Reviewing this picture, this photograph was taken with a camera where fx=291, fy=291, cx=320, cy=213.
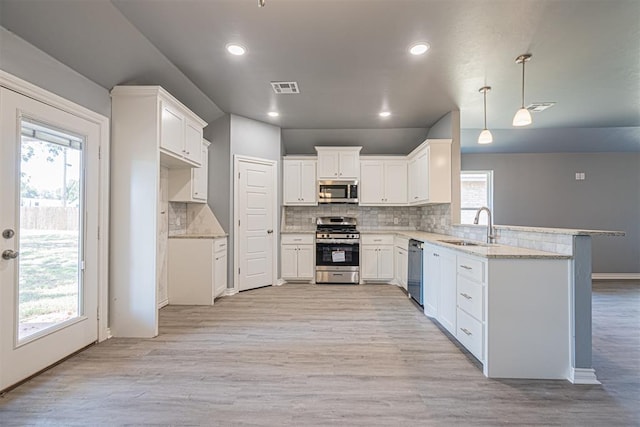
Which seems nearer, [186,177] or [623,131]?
[186,177]

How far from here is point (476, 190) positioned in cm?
610

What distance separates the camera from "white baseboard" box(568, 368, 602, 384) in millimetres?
2062

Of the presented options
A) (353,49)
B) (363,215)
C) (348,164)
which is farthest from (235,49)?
(363,215)

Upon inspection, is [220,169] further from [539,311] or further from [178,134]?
[539,311]

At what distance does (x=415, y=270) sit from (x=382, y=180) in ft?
6.43

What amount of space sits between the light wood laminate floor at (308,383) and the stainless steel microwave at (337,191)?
8.20ft

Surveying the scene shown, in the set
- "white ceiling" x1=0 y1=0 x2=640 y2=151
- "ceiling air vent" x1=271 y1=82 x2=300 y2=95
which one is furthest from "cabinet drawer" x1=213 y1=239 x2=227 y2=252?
"ceiling air vent" x1=271 y1=82 x2=300 y2=95

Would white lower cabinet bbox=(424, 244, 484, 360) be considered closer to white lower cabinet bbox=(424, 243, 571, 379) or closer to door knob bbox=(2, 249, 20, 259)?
white lower cabinet bbox=(424, 243, 571, 379)

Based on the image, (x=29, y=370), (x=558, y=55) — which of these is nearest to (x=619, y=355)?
(x=558, y=55)

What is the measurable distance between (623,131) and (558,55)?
388cm

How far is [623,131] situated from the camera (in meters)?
5.07

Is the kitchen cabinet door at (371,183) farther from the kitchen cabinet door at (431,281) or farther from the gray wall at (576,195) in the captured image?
the gray wall at (576,195)

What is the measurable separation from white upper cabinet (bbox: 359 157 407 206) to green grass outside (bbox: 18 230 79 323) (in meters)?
4.10

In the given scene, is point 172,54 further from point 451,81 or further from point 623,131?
point 623,131
